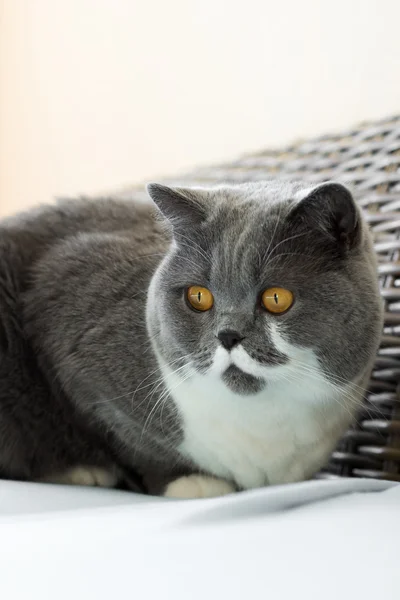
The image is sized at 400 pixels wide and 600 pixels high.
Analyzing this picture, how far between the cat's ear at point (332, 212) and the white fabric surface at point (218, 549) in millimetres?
297

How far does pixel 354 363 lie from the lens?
3.05ft

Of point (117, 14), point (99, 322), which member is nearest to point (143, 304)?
point (99, 322)

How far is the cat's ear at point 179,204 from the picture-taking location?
38.9 inches

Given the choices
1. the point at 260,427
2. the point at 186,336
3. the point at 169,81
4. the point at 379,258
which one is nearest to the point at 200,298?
the point at 186,336

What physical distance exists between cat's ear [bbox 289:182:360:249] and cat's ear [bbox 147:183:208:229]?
5.3 inches

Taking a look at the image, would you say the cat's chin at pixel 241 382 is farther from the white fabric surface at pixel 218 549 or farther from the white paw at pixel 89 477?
the white paw at pixel 89 477

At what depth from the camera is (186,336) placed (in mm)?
970

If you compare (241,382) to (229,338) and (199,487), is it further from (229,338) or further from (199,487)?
(199,487)

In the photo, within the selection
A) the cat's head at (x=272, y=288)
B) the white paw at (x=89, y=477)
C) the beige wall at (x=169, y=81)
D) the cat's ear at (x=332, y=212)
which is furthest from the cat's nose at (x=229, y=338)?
the beige wall at (x=169, y=81)

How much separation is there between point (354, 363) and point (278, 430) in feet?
0.47

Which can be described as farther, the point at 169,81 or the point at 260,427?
the point at 169,81

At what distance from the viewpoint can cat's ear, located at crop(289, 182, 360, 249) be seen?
88cm

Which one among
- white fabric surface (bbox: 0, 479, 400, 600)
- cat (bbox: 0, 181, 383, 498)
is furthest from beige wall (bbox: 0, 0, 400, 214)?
white fabric surface (bbox: 0, 479, 400, 600)

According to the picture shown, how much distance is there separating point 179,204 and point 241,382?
9.7 inches
